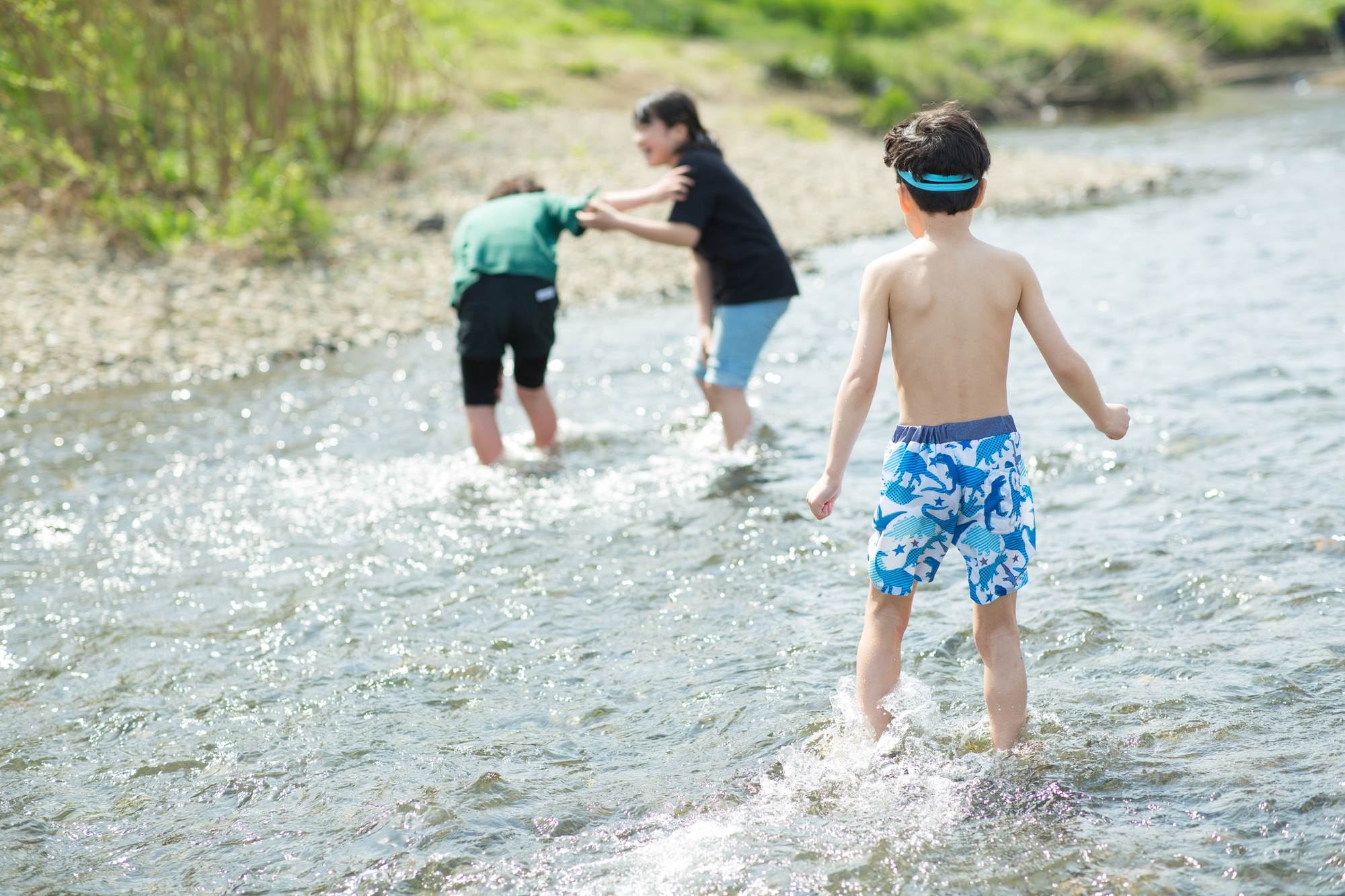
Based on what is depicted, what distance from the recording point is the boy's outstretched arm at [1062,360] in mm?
3104

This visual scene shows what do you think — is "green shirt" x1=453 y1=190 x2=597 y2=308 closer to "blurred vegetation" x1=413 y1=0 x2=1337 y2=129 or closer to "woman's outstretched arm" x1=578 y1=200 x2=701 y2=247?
"woman's outstretched arm" x1=578 y1=200 x2=701 y2=247

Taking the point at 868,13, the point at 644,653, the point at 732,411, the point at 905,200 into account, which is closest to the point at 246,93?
the point at 732,411

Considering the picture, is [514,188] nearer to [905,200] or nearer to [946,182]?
[905,200]

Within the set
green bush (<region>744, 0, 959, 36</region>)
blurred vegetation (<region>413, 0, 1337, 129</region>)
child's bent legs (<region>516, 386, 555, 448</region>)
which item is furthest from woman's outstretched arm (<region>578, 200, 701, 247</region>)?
green bush (<region>744, 0, 959, 36</region>)

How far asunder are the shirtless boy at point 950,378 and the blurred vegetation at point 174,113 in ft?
29.9

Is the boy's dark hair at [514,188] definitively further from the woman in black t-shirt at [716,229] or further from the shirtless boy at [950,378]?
the shirtless boy at [950,378]

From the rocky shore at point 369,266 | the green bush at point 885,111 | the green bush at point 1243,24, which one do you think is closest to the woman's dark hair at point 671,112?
the rocky shore at point 369,266

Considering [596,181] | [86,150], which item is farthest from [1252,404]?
[86,150]

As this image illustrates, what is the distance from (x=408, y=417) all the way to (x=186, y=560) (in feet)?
7.84

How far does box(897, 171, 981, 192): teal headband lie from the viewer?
10.1 feet

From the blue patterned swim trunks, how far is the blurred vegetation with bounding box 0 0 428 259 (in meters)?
9.22

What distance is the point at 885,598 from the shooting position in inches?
131

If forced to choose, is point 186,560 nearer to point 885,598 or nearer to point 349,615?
point 349,615

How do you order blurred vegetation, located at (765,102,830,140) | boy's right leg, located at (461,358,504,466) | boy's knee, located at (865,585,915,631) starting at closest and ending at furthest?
boy's knee, located at (865,585,915,631) → boy's right leg, located at (461,358,504,466) → blurred vegetation, located at (765,102,830,140)
